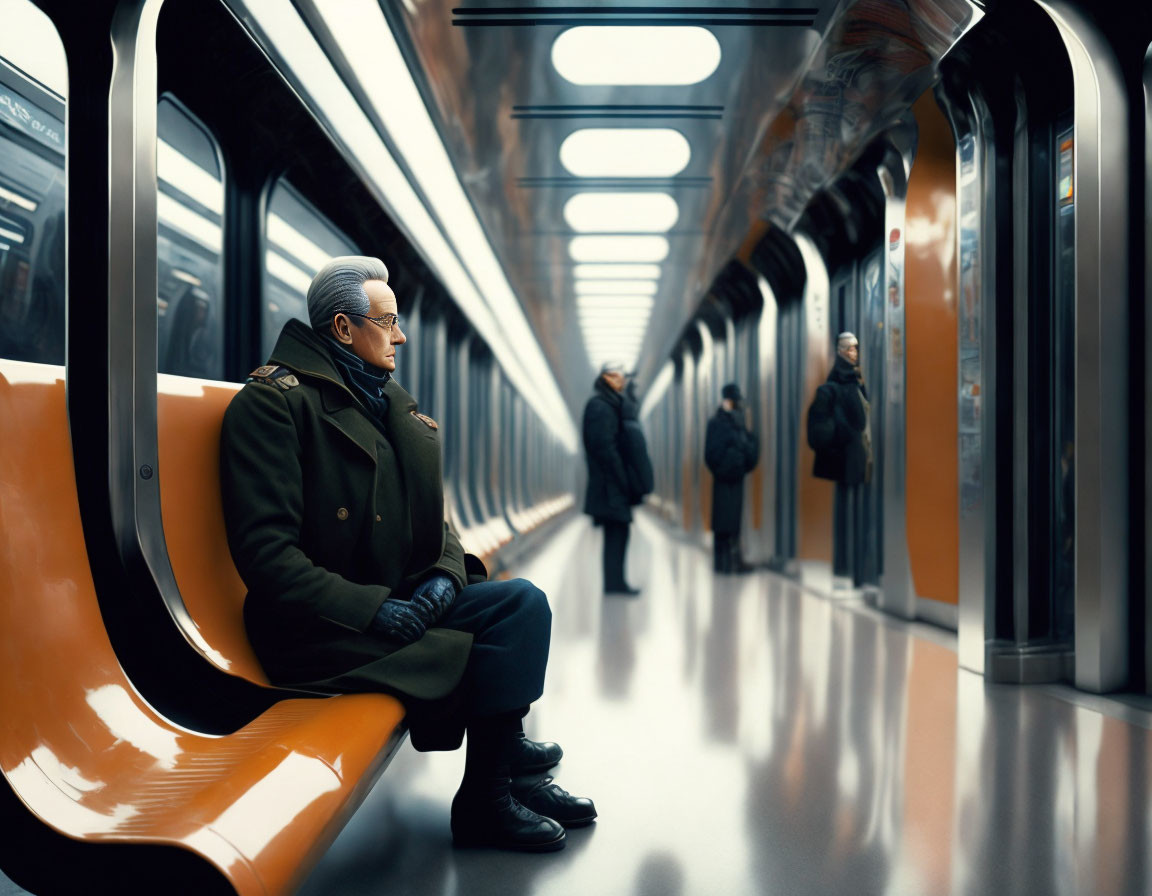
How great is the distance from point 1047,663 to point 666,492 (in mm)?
16410

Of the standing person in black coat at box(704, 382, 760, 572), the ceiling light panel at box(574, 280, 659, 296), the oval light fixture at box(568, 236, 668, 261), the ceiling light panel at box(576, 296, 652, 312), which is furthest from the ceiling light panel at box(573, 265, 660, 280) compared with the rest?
the standing person in black coat at box(704, 382, 760, 572)

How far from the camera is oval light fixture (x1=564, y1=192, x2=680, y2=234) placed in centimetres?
799

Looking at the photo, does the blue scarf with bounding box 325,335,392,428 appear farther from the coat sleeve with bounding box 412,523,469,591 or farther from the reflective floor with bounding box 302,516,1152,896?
the reflective floor with bounding box 302,516,1152,896

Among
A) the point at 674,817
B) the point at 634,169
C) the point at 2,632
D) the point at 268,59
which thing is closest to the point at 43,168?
the point at 268,59

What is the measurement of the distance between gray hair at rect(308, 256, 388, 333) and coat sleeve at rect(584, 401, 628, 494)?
15.1 ft

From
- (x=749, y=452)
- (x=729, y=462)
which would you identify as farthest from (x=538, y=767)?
(x=749, y=452)

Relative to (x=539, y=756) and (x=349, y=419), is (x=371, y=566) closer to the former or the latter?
(x=349, y=419)

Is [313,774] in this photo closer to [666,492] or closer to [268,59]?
[268,59]

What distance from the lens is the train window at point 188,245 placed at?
3578 mm

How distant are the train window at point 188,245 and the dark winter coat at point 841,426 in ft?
13.1

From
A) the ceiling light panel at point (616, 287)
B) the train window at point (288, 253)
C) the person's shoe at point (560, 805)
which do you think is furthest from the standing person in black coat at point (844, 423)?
the ceiling light panel at point (616, 287)

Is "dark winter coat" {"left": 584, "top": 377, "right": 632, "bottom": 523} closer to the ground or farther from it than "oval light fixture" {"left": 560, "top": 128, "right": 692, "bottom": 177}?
closer to the ground

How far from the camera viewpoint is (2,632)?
146cm

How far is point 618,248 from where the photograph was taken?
389 inches
